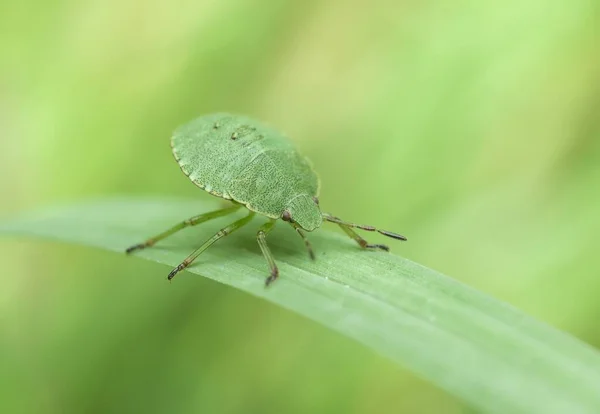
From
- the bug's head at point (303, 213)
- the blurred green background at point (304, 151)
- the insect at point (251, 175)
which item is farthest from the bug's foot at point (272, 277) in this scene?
the blurred green background at point (304, 151)

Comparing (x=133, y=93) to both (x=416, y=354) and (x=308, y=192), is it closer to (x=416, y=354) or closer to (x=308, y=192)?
(x=308, y=192)

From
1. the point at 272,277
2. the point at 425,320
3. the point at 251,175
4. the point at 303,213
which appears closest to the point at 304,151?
the point at 251,175

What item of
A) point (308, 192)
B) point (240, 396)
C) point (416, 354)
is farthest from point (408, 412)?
point (416, 354)

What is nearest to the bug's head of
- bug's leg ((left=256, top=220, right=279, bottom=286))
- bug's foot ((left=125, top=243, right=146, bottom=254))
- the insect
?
the insect

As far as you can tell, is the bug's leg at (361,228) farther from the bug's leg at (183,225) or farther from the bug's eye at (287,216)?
the bug's leg at (183,225)

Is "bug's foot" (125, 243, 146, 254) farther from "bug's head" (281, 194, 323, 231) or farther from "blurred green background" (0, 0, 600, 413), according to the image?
"bug's head" (281, 194, 323, 231)

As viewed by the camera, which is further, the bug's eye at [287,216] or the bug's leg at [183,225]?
the bug's leg at [183,225]
